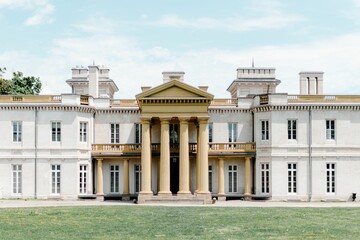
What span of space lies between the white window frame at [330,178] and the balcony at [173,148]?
6186 mm

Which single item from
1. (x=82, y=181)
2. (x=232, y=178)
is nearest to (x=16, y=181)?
(x=82, y=181)

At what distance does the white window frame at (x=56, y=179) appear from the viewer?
47.4 meters

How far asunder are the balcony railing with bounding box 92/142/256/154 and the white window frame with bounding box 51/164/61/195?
3.31 m

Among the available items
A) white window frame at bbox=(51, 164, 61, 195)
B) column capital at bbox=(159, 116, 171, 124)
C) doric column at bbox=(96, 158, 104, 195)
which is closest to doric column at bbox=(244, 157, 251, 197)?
column capital at bbox=(159, 116, 171, 124)

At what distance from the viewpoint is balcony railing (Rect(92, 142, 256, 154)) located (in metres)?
48.3

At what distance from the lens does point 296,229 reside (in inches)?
993

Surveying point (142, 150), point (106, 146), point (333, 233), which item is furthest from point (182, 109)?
point (333, 233)

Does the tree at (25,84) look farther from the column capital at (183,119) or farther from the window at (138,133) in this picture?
the column capital at (183,119)

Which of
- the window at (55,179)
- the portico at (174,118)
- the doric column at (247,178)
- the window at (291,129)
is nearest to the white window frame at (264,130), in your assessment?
the window at (291,129)

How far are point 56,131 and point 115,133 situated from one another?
17.2 ft

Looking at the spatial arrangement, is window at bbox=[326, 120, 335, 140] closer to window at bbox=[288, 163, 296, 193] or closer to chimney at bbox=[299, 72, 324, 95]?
window at bbox=[288, 163, 296, 193]

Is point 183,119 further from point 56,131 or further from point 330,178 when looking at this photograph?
point 330,178

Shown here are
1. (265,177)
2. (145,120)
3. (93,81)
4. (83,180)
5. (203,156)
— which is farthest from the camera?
(93,81)

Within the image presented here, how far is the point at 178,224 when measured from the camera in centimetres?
2702
